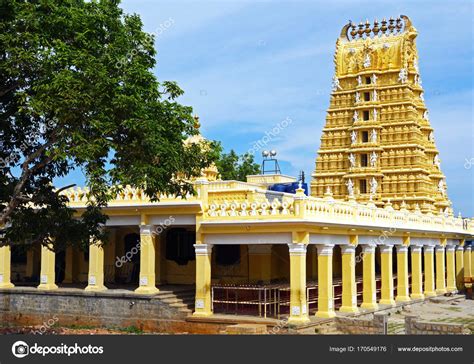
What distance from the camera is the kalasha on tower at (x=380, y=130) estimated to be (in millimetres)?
48375

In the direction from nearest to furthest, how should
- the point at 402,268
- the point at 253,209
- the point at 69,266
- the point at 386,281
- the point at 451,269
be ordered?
the point at 253,209 → the point at 386,281 → the point at 69,266 → the point at 402,268 → the point at 451,269

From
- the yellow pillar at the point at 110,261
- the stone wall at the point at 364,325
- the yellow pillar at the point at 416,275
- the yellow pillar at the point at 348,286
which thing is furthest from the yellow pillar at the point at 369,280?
the yellow pillar at the point at 110,261

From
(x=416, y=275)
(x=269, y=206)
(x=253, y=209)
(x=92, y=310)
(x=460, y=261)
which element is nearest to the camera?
(x=269, y=206)

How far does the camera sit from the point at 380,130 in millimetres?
49875

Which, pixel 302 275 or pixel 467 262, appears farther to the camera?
pixel 467 262

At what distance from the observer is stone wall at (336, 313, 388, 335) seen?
23734 mm

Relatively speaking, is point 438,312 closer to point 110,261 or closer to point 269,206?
point 269,206

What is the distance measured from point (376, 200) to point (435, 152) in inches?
299

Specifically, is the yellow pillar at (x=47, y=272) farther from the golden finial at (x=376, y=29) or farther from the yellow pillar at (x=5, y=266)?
the golden finial at (x=376, y=29)

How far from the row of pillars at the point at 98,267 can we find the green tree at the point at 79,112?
5.24m

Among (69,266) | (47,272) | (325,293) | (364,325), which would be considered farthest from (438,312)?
(47,272)

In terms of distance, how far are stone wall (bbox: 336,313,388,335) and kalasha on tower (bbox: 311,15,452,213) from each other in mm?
22518

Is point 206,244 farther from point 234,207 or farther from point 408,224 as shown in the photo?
point 408,224

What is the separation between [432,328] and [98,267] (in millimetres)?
13588
